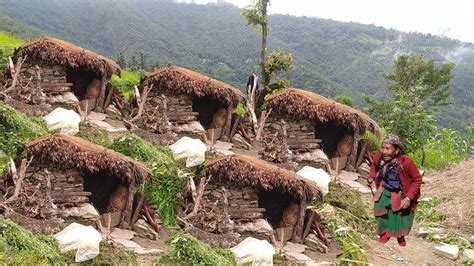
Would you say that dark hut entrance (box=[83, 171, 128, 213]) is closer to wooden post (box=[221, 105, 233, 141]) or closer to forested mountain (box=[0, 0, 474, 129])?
wooden post (box=[221, 105, 233, 141])

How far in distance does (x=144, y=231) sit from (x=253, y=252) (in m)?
3.77

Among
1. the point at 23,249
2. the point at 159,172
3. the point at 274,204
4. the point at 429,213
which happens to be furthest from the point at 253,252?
the point at 429,213

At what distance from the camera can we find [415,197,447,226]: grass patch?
1625 centimetres

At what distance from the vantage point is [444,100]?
41.8 m

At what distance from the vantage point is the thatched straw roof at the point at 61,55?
63.1 feet

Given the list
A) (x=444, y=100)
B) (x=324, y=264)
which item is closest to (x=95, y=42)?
(x=444, y=100)

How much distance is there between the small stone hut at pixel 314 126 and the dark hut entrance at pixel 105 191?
20.5 ft

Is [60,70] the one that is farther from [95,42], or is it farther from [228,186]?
[95,42]

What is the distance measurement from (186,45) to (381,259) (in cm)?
13314

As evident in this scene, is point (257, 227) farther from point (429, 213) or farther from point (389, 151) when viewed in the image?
point (389, 151)

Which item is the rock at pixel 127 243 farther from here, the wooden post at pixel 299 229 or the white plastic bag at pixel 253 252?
the wooden post at pixel 299 229

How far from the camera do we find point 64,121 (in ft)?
59.3

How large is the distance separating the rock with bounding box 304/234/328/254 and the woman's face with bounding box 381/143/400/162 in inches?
359

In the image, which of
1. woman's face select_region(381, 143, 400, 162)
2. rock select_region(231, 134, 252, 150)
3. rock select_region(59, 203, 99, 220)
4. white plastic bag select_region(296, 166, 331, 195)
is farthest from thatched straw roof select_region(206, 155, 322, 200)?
woman's face select_region(381, 143, 400, 162)
